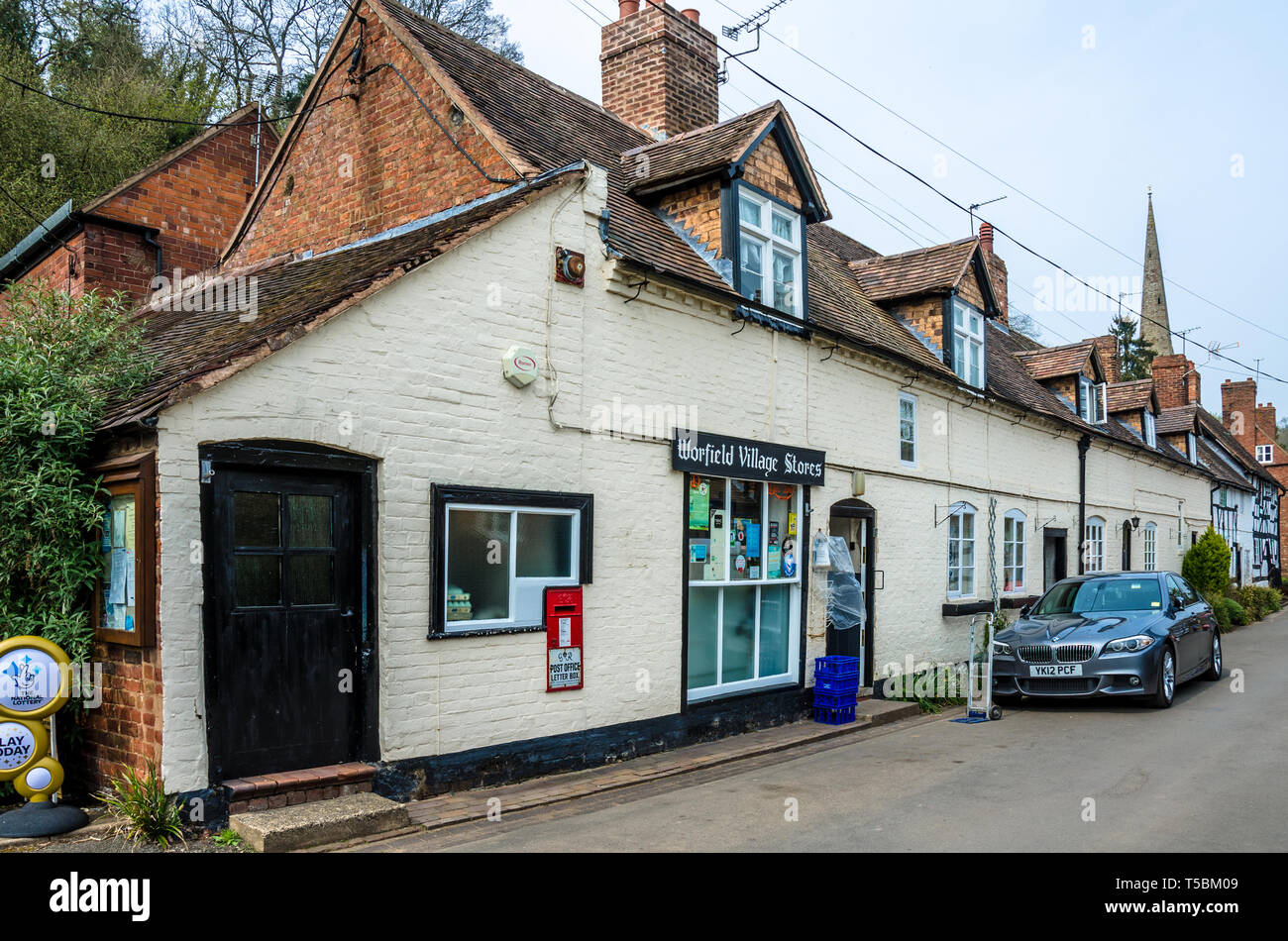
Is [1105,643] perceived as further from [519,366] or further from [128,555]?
[128,555]

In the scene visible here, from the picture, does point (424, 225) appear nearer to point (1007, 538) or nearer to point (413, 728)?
point (413, 728)

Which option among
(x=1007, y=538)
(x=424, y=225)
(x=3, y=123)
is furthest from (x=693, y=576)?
(x=3, y=123)

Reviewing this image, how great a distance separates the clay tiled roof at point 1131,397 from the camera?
2662 cm

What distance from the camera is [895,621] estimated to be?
45.3 ft

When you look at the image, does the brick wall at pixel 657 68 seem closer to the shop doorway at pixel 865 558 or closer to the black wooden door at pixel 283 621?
the shop doorway at pixel 865 558

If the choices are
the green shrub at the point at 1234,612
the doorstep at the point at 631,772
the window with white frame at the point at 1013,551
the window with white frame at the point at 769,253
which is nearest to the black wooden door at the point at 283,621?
the doorstep at the point at 631,772

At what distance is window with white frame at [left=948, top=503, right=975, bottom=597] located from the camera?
1556 centimetres

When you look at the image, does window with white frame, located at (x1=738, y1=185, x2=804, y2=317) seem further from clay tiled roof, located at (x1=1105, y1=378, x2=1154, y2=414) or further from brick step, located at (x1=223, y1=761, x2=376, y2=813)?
clay tiled roof, located at (x1=1105, y1=378, x2=1154, y2=414)

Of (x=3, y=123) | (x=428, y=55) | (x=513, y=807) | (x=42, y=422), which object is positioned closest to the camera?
(x=42, y=422)

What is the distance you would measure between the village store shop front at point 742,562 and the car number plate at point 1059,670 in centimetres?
302

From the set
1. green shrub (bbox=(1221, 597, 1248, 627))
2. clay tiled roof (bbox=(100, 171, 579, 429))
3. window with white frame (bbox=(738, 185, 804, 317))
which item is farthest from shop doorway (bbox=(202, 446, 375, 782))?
green shrub (bbox=(1221, 597, 1248, 627))

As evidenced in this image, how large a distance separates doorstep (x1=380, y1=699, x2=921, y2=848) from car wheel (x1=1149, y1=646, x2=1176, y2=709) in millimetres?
3085

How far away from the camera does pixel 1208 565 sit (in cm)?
2738
